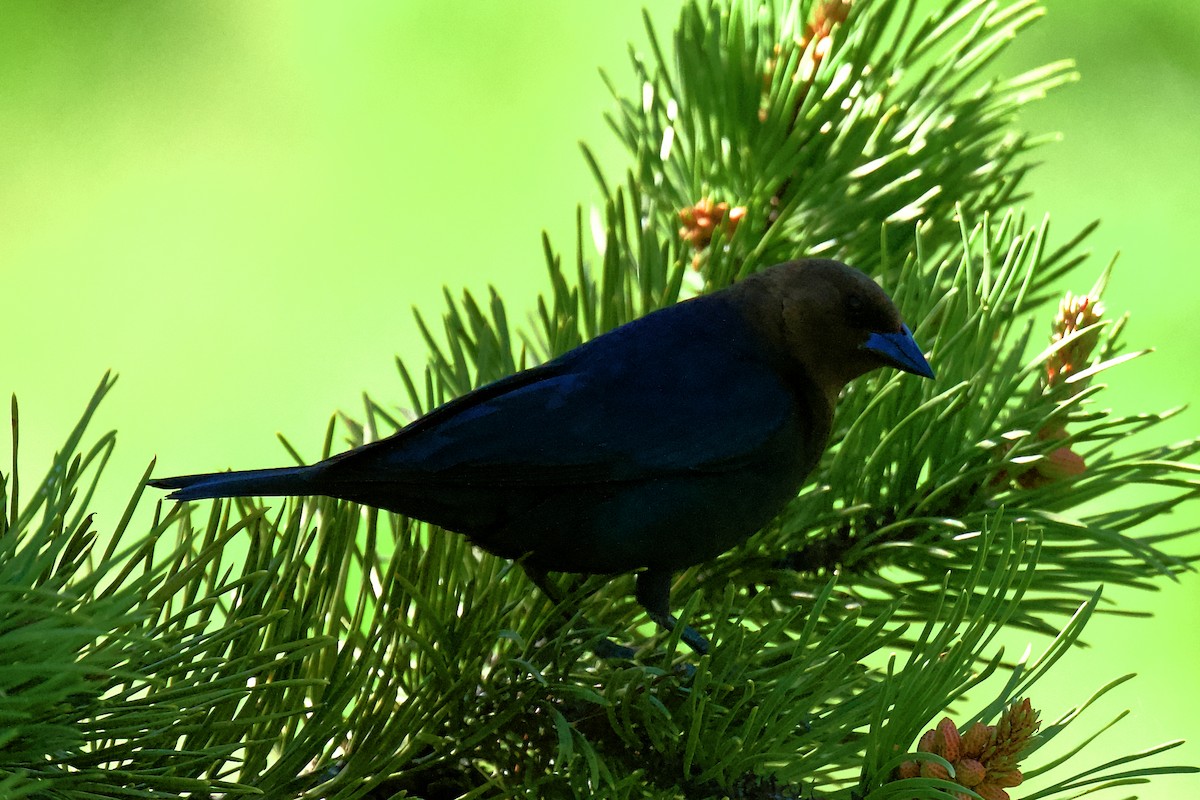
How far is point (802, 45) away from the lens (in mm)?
900

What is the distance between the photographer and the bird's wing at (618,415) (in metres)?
0.81

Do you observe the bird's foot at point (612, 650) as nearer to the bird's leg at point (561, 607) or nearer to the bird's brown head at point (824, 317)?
the bird's leg at point (561, 607)

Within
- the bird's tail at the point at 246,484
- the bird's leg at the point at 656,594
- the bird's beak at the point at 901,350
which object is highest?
the bird's tail at the point at 246,484

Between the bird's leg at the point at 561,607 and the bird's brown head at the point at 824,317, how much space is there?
27 centimetres

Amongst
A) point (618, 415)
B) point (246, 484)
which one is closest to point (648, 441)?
point (618, 415)

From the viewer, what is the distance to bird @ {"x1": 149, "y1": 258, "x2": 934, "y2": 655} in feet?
2.52

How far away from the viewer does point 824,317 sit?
0.92 meters

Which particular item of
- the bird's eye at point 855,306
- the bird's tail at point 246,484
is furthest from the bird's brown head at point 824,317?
the bird's tail at point 246,484

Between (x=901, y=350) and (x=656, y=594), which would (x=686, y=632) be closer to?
(x=656, y=594)

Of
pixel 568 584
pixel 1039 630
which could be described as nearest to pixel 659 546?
pixel 568 584

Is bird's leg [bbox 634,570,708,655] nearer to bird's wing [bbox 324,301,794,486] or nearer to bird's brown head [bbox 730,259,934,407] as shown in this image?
bird's wing [bbox 324,301,794,486]

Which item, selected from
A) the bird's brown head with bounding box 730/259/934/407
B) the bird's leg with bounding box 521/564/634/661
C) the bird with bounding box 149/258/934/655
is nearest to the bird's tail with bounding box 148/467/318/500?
the bird with bounding box 149/258/934/655

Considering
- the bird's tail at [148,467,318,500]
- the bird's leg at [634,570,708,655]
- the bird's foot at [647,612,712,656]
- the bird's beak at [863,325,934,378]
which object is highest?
the bird's tail at [148,467,318,500]

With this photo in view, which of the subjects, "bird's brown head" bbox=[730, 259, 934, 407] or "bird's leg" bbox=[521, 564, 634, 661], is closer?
"bird's leg" bbox=[521, 564, 634, 661]
